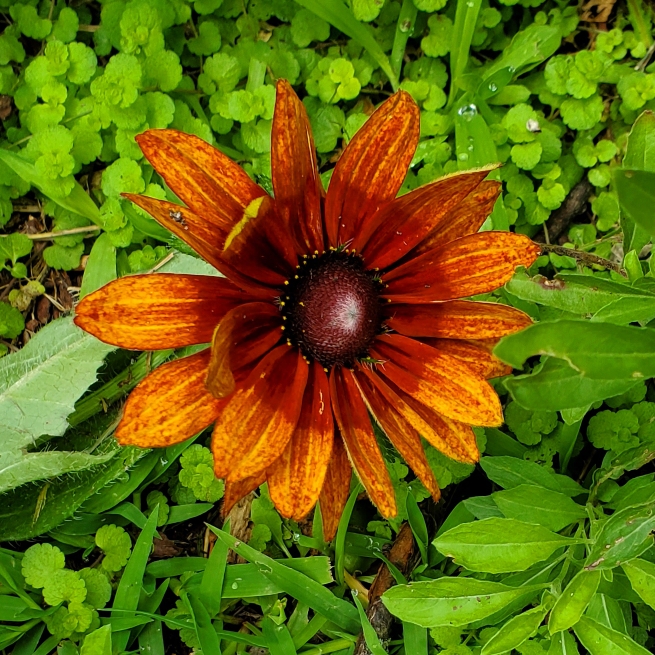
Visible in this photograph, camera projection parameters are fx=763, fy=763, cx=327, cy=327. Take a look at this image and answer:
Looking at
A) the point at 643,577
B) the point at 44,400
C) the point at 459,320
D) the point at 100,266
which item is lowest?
the point at 643,577

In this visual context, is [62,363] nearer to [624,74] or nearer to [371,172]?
[371,172]

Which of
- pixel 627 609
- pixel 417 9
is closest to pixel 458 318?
pixel 627 609

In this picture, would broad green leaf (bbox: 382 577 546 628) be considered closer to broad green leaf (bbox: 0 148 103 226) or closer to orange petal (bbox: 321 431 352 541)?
orange petal (bbox: 321 431 352 541)

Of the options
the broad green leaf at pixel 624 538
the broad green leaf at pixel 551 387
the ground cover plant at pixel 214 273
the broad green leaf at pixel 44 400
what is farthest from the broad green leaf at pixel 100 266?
the broad green leaf at pixel 624 538

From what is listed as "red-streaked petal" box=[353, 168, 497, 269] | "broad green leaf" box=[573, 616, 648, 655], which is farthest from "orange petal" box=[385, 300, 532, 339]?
"broad green leaf" box=[573, 616, 648, 655]

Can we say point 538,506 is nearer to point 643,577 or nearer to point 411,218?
point 643,577

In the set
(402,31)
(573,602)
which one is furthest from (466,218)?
(402,31)

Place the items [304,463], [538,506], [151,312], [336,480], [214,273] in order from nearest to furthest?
[151,312], [304,463], [336,480], [538,506], [214,273]
